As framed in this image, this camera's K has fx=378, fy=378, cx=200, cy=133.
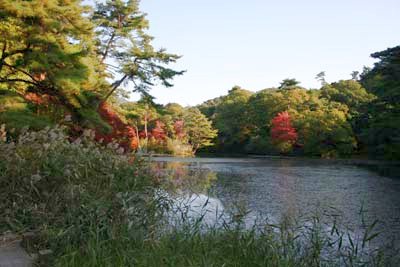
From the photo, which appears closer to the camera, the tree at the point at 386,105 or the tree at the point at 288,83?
the tree at the point at 386,105

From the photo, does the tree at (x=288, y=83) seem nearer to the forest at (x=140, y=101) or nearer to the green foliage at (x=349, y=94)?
the forest at (x=140, y=101)

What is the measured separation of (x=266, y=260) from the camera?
294cm

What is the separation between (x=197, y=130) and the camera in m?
38.8

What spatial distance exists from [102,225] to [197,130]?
3573 centimetres

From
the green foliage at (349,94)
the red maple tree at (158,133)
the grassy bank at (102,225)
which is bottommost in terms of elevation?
the grassy bank at (102,225)

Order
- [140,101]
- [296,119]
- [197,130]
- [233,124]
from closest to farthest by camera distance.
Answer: [140,101] → [296,119] → [197,130] → [233,124]

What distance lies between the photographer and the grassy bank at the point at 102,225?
2.83 m

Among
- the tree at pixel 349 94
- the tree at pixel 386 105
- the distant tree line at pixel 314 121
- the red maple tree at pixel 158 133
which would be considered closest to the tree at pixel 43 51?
the tree at pixel 386 105

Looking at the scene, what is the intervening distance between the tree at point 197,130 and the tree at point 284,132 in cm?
794

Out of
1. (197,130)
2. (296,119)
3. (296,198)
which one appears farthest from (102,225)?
(197,130)

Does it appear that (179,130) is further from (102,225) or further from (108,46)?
(102,225)

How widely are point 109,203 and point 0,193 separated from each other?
38.5 inches

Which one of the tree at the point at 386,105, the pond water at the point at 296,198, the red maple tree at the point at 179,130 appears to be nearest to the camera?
the pond water at the point at 296,198

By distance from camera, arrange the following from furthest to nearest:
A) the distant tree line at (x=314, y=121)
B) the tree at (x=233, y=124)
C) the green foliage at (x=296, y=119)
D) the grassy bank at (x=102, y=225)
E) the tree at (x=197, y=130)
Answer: the tree at (x=233, y=124) → the tree at (x=197, y=130) → the green foliage at (x=296, y=119) → the distant tree line at (x=314, y=121) → the grassy bank at (x=102, y=225)
